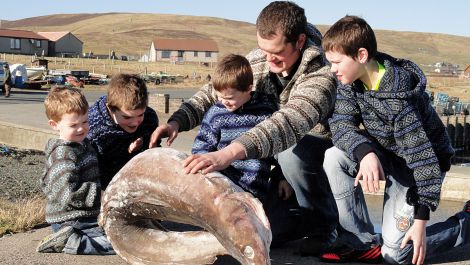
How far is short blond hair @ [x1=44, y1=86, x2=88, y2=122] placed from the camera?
4.45 meters

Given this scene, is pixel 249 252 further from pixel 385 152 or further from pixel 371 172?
pixel 385 152

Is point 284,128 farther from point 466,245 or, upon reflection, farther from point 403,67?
point 466,245

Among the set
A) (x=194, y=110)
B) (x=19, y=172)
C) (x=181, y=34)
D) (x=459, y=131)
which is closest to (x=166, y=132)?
(x=194, y=110)

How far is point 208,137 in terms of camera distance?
14.2ft

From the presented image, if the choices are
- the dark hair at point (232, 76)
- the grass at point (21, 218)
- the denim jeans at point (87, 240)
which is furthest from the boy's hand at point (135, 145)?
the grass at point (21, 218)

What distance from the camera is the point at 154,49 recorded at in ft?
368

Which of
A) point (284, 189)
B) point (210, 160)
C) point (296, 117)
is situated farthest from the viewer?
point (284, 189)

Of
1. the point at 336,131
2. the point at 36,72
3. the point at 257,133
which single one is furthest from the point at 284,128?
the point at 36,72

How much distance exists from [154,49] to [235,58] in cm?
10963

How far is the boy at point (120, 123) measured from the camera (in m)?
4.59

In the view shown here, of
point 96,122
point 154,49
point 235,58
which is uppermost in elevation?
point 235,58

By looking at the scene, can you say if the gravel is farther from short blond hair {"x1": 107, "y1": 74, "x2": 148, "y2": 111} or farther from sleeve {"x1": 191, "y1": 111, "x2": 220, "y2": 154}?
sleeve {"x1": 191, "y1": 111, "x2": 220, "y2": 154}

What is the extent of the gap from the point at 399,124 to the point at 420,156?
22 cm

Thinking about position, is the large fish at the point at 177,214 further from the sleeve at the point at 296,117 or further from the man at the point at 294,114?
the sleeve at the point at 296,117
